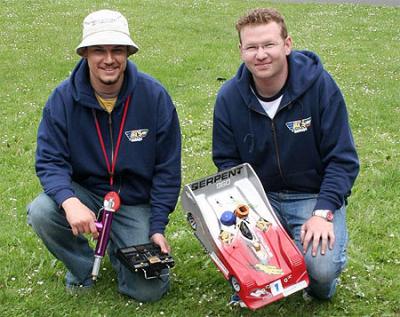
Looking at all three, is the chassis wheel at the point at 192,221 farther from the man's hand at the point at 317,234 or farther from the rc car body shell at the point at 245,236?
the man's hand at the point at 317,234

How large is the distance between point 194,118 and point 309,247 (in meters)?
4.24

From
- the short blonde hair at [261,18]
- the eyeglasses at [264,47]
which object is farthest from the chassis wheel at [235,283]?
the short blonde hair at [261,18]

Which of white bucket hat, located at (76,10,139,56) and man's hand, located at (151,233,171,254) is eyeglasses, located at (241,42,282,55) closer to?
white bucket hat, located at (76,10,139,56)

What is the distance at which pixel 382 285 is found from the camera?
4.09 m

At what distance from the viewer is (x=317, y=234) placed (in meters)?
3.54

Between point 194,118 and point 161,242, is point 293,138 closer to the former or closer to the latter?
point 161,242

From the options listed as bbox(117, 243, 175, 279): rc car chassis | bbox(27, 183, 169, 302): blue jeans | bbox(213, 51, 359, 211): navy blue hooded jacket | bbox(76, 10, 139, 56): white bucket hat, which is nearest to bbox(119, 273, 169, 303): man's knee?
bbox(27, 183, 169, 302): blue jeans

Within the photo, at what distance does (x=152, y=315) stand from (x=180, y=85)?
5.79 meters

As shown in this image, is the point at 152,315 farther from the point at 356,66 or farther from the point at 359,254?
the point at 356,66

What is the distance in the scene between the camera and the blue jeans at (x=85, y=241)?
3826mm

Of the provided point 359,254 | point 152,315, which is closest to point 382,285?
point 359,254

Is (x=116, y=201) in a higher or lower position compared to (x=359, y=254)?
higher

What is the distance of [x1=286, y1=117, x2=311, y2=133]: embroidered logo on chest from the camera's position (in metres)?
3.81

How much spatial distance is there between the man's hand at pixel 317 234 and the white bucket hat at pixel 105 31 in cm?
144
